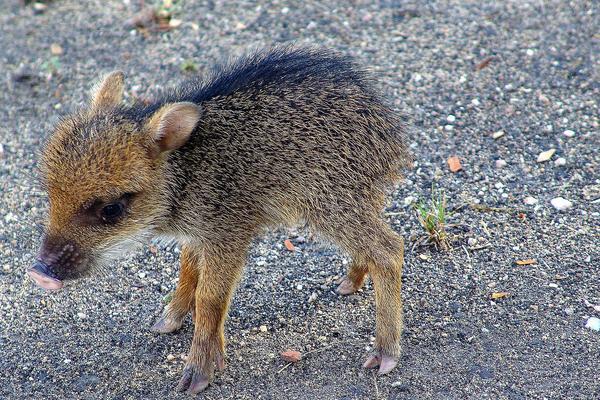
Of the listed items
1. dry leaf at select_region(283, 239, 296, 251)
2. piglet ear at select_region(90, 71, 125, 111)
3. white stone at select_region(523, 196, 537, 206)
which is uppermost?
piglet ear at select_region(90, 71, 125, 111)

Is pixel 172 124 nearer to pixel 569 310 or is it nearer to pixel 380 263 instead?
pixel 380 263

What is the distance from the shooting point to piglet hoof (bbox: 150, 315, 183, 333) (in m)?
5.65

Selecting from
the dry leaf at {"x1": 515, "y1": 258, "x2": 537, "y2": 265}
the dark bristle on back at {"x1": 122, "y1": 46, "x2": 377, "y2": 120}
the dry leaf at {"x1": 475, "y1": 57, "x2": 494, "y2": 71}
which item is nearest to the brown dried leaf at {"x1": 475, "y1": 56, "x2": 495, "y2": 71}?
the dry leaf at {"x1": 475, "y1": 57, "x2": 494, "y2": 71}

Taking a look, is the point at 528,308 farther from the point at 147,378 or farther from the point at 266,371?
the point at 147,378

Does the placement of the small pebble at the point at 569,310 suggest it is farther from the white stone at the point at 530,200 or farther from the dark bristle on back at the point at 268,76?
the dark bristle on back at the point at 268,76

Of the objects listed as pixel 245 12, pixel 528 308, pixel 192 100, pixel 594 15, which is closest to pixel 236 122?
pixel 192 100

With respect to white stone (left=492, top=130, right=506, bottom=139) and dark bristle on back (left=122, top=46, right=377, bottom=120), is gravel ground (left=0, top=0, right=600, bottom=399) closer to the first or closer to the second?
white stone (left=492, top=130, right=506, bottom=139)

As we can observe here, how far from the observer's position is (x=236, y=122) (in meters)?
5.10

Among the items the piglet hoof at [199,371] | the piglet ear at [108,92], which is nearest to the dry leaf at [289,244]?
the piglet hoof at [199,371]

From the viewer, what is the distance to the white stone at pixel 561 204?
6.29 metres

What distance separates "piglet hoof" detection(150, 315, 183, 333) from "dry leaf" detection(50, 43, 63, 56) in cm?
419

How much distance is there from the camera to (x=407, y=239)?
20.4ft

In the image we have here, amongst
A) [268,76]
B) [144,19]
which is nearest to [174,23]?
[144,19]

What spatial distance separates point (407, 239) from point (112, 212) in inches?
94.4
